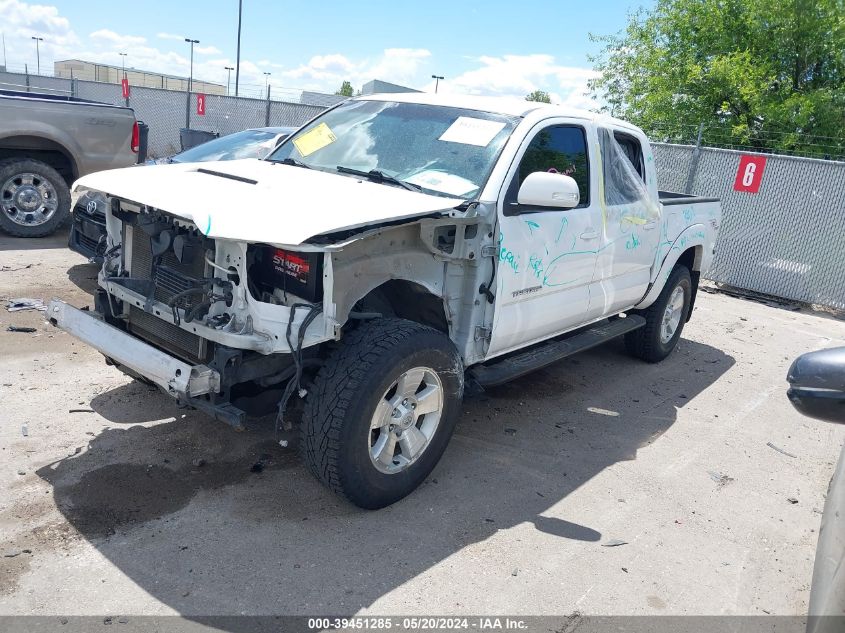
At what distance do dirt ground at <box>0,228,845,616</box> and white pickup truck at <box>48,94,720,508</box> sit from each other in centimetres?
40

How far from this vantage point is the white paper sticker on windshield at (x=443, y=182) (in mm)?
4176

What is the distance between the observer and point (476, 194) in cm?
413

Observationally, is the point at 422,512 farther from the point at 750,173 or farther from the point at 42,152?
the point at 750,173

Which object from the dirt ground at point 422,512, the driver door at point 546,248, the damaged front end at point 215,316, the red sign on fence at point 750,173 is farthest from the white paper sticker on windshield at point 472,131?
the red sign on fence at point 750,173

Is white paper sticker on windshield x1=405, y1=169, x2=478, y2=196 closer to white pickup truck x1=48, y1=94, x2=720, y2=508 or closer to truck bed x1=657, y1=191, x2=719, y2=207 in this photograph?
white pickup truck x1=48, y1=94, x2=720, y2=508

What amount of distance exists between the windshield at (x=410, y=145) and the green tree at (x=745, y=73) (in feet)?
43.7

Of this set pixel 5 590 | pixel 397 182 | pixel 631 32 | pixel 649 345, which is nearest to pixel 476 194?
pixel 397 182

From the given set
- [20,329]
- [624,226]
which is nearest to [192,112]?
[20,329]

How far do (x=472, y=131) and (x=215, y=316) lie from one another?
2.04 metres

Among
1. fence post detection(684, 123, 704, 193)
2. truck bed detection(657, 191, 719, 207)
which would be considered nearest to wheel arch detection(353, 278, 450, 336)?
truck bed detection(657, 191, 719, 207)

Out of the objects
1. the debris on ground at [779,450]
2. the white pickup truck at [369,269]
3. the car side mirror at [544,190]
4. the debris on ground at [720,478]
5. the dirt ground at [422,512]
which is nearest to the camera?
the dirt ground at [422,512]

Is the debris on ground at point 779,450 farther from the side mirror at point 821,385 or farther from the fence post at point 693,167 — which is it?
the fence post at point 693,167

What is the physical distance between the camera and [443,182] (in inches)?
167

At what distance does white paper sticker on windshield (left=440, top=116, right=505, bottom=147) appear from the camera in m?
4.44
